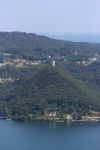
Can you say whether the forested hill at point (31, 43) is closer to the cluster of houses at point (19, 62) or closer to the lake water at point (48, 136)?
the cluster of houses at point (19, 62)

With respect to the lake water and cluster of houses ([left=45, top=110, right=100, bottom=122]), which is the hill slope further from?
the lake water

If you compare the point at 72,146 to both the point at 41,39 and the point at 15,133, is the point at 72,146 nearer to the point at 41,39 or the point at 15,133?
the point at 15,133

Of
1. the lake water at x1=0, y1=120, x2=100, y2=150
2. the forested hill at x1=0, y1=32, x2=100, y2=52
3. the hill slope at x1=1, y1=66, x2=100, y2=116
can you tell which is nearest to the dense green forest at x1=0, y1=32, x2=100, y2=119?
the hill slope at x1=1, y1=66, x2=100, y2=116

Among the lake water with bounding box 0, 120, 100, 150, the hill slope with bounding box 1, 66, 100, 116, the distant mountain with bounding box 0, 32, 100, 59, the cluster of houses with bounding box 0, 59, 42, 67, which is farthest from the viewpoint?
the distant mountain with bounding box 0, 32, 100, 59

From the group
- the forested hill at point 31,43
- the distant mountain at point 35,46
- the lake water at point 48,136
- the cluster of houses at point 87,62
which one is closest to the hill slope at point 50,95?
the lake water at point 48,136

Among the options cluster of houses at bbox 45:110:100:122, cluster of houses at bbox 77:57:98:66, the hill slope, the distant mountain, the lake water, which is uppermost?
the distant mountain

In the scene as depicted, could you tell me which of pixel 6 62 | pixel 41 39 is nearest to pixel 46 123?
pixel 6 62

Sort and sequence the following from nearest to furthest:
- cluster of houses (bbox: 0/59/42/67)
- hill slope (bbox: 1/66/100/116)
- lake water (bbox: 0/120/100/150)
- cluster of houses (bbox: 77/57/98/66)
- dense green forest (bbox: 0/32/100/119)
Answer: lake water (bbox: 0/120/100/150)
hill slope (bbox: 1/66/100/116)
dense green forest (bbox: 0/32/100/119)
cluster of houses (bbox: 0/59/42/67)
cluster of houses (bbox: 77/57/98/66)
